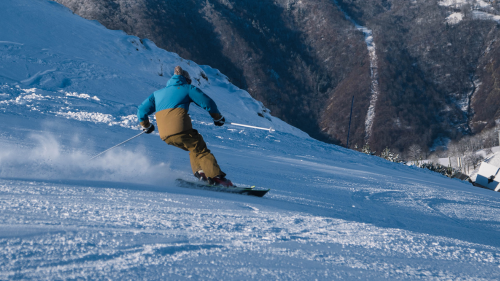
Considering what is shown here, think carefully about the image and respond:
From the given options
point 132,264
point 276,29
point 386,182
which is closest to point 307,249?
point 132,264

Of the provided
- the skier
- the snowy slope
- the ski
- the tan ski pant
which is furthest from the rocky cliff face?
the ski

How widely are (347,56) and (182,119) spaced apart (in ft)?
508

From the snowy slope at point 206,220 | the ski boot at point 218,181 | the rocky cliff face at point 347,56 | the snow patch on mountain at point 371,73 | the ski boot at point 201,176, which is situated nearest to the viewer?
the snowy slope at point 206,220

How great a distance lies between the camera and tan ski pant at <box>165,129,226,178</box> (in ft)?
12.4

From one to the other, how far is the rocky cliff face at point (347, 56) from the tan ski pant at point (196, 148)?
357 ft

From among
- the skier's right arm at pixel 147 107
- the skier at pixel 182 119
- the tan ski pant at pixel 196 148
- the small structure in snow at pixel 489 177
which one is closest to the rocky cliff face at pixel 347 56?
the small structure in snow at pixel 489 177

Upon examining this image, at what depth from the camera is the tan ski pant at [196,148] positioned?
3771 mm

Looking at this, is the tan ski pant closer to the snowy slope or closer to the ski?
the ski

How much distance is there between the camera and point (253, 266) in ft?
5.29

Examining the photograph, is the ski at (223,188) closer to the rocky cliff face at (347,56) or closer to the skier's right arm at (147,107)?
the skier's right arm at (147,107)

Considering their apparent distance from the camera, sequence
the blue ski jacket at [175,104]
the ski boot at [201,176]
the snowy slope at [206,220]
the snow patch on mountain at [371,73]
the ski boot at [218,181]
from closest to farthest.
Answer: the snowy slope at [206,220], the blue ski jacket at [175,104], the ski boot at [218,181], the ski boot at [201,176], the snow patch on mountain at [371,73]

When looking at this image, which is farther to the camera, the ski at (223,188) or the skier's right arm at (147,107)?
the skier's right arm at (147,107)

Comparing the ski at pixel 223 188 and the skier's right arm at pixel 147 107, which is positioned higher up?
the skier's right arm at pixel 147 107

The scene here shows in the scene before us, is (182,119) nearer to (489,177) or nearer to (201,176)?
(201,176)
